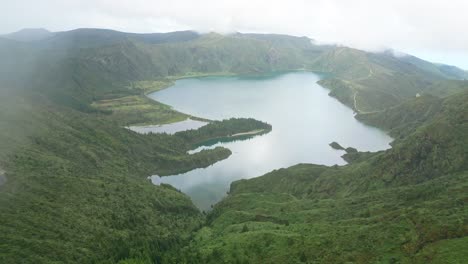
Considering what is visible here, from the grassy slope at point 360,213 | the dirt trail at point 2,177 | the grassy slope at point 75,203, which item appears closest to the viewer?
the grassy slope at point 360,213

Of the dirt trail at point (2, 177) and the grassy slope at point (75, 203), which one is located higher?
the dirt trail at point (2, 177)

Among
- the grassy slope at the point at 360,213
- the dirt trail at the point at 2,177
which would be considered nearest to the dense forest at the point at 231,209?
the grassy slope at the point at 360,213

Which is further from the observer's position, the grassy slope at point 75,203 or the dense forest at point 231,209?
the grassy slope at point 75,203

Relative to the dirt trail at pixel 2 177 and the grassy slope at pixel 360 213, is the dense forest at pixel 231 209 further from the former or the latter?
the dirt trail at pixel 2 177

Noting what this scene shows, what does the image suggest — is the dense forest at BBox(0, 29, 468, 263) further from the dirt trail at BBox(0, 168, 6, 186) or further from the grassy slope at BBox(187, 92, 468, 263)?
the dirt trail at BBox(0, 168, 6, 186)

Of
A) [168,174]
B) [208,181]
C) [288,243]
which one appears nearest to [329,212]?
[288,243]

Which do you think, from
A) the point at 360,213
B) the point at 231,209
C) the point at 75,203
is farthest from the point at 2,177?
the point at 360,213

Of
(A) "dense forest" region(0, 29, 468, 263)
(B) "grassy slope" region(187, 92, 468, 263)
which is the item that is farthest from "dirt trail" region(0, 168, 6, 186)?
(B) "grassy slope" region(187, 92, 468, 263)

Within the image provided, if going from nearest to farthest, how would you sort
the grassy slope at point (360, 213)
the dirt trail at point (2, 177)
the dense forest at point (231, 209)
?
the grassy slope at point (360, 213) < the dense forest at point (231, 209) < the dirt trail at point (2, 177)
